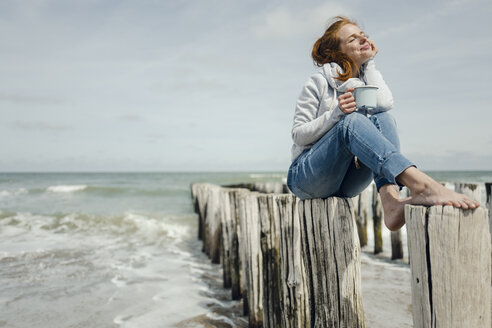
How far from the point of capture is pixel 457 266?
5.46 feet

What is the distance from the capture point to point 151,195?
25.8 metres

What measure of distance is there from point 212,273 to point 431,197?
5289mm

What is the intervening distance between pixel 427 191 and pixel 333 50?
1.53 metres

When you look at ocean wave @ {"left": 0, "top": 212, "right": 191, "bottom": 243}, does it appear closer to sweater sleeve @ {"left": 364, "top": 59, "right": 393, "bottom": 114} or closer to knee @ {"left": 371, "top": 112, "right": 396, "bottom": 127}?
sweater sleeve @ {"left": 364, "top": 59, "right": 393, "bottom": 114}

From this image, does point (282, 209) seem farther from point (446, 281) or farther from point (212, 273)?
point (212, 273)

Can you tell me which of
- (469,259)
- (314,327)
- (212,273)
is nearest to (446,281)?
(469,259)

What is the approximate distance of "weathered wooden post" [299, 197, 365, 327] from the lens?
92.4 inches

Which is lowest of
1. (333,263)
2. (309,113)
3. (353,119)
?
(333,263)

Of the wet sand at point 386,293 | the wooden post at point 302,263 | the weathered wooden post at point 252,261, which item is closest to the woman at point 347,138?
the wooden post at point 302,263

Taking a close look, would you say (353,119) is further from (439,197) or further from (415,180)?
(439,197)

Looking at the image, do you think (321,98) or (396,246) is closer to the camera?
(321,98)

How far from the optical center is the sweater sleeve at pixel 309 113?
2.74 m

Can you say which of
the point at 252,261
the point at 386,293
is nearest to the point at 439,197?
the point at 252,261

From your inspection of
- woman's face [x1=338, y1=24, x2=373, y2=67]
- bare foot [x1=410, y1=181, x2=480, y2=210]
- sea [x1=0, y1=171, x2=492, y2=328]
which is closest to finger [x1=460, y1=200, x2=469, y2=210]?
bare foot [x1=410, y1=181, x2=480, y2=210]
